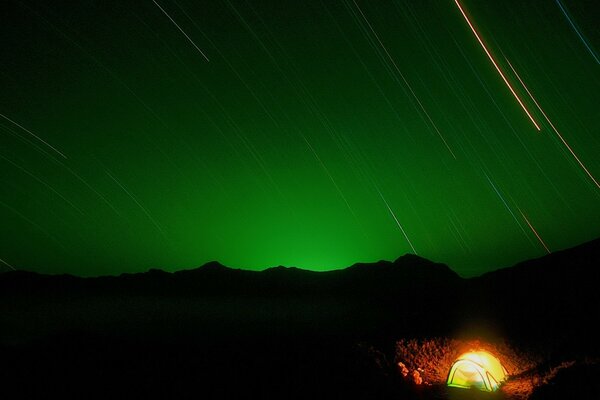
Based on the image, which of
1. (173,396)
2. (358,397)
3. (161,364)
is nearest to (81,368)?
(161,364)

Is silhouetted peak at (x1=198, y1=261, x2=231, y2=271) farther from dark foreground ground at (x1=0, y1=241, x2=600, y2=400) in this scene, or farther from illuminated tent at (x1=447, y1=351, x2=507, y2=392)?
illuminated tent at (x1=447, y1=351, x2=507, y2=392)

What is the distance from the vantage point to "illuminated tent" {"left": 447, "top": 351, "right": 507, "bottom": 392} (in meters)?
10.8

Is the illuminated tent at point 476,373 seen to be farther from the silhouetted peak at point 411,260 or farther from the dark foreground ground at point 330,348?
the silhouetted peak at point 411,260

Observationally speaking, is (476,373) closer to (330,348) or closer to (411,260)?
(330,348)

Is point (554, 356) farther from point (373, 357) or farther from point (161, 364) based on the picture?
point (161, 364)

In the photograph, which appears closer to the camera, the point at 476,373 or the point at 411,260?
the point at 476,373

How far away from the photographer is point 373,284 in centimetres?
4222

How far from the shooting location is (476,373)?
10945 millimetres

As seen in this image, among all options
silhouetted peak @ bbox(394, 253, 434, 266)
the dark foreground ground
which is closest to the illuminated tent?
the dark foreground ground

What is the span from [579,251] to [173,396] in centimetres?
2869

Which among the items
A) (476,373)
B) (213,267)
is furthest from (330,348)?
(213,267)

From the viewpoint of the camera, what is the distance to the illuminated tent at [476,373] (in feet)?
35.5

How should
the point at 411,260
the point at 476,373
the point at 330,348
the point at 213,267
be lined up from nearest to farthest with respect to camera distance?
the point at 476,373
the point at 330,348
the point at 411,260
the point at 213,267

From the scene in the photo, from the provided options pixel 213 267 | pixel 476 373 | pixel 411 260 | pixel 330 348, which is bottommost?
pixel 476 373
